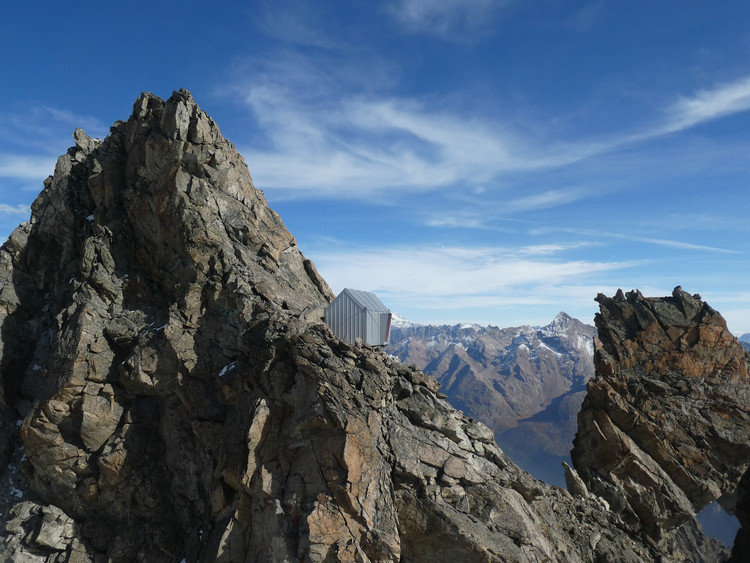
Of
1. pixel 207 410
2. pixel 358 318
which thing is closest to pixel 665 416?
pixel 358 318

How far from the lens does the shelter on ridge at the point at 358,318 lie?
34.8 meters

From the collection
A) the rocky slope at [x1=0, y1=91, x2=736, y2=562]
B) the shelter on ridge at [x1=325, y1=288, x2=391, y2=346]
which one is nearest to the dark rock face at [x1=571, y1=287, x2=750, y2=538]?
the rocky slope at [x1=0, y1=91, x2=736, y2=562]

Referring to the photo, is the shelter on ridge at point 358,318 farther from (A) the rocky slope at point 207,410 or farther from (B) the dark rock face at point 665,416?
(B) the dark rock face at point 665,416

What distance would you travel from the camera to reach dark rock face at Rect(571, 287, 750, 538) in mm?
37375

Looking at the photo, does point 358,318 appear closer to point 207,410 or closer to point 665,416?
point 207,410

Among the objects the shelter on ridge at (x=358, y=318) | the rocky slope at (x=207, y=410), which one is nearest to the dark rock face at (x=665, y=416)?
the rocky slope at (x=207, y=410)

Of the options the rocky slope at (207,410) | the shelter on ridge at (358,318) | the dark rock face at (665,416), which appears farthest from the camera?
the dark rock face at (665,416)

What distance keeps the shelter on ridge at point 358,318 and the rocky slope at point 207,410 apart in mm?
1863

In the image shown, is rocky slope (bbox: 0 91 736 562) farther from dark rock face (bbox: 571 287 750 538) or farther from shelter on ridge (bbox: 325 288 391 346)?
dark rock face (bbox: 571 287 750 538)

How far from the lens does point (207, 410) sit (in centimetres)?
3238

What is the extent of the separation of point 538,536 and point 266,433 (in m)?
16.8

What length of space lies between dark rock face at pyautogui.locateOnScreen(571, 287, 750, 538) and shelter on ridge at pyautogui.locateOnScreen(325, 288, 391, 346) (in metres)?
21.5

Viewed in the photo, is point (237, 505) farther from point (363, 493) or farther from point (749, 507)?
point (749, 507)

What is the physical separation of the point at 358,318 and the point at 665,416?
96.7 ft
